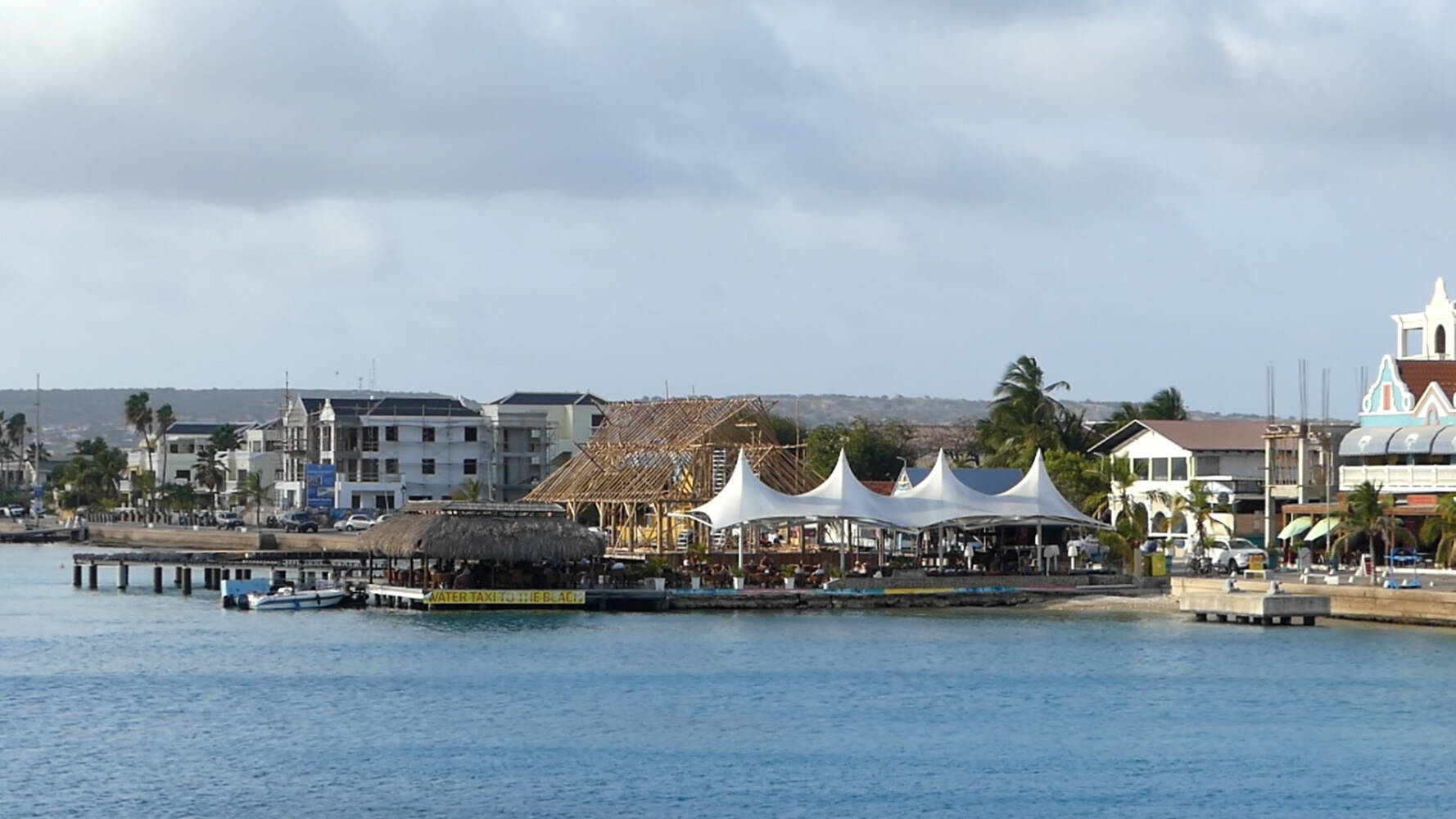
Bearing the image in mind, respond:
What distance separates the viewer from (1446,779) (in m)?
39.6

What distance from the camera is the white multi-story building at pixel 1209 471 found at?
9131cm

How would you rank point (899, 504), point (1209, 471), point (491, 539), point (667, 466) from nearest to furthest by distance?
point (491, 539) → point (899, 504) → point (667, 466) → point (1209, 471)

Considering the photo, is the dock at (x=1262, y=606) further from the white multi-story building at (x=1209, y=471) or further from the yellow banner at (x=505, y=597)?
the white multi-story building at (x=1209, y=471)

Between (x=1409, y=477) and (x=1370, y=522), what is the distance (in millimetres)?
5388

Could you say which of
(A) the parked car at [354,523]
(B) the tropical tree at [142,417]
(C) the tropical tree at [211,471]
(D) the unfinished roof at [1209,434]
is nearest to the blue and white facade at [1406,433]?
(D) the unfinished roof at [1209,434]

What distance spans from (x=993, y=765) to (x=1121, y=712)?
778cm

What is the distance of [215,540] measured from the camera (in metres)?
128

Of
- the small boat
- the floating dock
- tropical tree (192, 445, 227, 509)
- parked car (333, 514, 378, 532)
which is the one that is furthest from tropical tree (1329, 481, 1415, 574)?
tropical tree (192, 445, 227, 509)

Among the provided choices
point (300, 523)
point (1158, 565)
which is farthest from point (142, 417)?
point (1158, 565)

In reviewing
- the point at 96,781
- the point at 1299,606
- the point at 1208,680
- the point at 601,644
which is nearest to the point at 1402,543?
the point at 1299,606

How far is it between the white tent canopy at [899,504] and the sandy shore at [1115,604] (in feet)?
13.9

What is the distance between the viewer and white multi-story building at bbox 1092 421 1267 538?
3595 inches

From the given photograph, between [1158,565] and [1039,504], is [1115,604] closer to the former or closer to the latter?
[1158,565]

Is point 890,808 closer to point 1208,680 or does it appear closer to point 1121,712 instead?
point 1121,712
